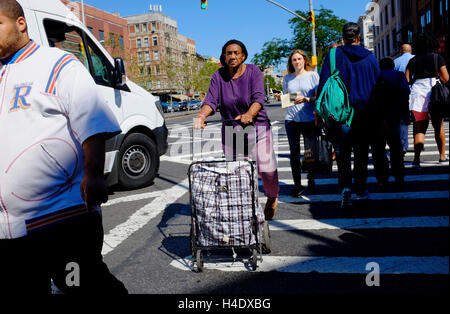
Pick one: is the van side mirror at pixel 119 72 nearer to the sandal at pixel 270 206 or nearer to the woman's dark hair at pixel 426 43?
the sandal at pixel 270 206

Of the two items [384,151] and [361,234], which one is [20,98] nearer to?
[361,234]

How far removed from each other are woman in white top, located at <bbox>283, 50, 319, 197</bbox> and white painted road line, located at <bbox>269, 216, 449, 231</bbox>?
4.39 ft

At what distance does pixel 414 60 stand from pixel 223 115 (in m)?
4.34

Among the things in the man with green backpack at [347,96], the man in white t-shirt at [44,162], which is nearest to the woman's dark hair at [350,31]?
the man with green backpack at [347,96]

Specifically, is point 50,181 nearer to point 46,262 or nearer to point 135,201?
point 46,262

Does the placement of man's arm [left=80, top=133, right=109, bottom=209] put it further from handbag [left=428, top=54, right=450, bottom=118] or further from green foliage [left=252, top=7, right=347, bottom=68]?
green foliage [left=252, top=7, right=347, bottom=68]

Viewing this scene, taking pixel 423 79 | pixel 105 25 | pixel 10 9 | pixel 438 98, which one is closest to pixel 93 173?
pixel 10 9

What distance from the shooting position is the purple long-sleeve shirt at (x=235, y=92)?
4035 mm

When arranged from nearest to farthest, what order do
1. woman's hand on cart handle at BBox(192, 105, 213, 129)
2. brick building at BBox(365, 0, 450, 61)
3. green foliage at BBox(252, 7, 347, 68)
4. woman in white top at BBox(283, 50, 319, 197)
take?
woman's hand on cart handle at BBox(192, 105, 213, 129) < woman in white top at BBox(283, 50, 319, 197) < brick building at BBox(365, 0, 450, 61) < green foliage at BBox(252, 7, 347, 68)

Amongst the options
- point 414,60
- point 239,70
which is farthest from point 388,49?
point 239,70

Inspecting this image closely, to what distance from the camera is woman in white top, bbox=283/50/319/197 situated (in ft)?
19.2

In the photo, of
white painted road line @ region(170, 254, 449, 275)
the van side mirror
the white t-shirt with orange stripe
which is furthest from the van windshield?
the white t-shirt with orange stripe

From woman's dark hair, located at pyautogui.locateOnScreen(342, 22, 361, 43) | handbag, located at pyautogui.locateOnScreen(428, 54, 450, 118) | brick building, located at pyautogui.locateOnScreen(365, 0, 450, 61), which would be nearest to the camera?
woman's dark hair, located at pyautogui.locateOnScreen(342, 22, 361, 43)

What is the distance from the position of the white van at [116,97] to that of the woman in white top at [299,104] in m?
2.48
